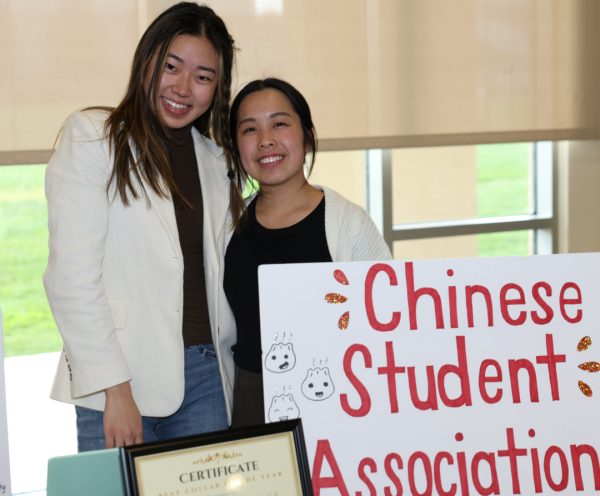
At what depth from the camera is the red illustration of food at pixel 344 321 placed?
954mm

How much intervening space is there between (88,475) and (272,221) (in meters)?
0.68

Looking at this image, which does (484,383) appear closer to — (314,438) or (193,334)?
(314,438)

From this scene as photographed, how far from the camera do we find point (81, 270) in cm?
105

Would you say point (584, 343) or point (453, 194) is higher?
point (453, 194)

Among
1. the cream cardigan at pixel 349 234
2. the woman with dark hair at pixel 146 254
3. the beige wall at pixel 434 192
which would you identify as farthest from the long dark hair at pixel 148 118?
the beige wall at pixel 434 192

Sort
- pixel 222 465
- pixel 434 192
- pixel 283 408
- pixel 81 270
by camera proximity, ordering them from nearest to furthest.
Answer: pixel 222 465, pixel 283 408, pixel 81 270, pixel 434 192

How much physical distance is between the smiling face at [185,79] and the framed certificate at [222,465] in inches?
27.9

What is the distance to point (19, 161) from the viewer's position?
186 centimetres

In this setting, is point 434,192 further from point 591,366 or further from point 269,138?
point 591,366

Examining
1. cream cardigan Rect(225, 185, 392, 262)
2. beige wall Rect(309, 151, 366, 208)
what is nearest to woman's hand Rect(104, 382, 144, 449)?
cream cardigan Rect(225, 185, 392, 262)

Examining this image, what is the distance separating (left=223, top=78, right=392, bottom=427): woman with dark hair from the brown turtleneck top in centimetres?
7

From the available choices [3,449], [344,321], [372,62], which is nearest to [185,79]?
[344,321]

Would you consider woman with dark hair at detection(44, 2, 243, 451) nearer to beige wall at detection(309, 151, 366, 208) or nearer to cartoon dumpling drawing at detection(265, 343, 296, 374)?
cartoon dumpling drawing at detection(265, 343, 296, 374)

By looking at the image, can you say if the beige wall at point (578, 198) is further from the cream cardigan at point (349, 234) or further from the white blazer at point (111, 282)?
the white blazer at point (111, 282)
